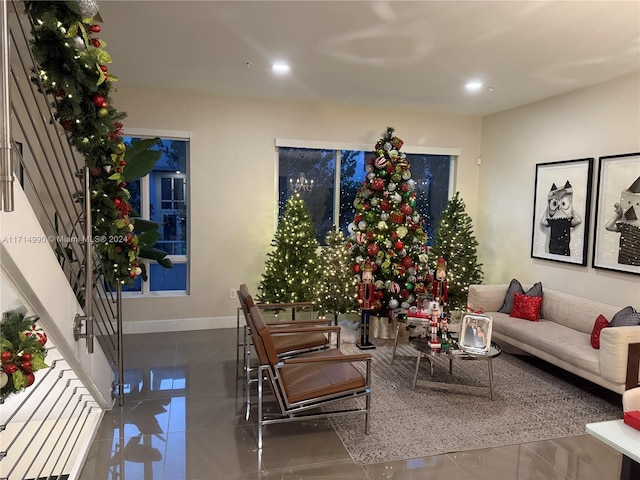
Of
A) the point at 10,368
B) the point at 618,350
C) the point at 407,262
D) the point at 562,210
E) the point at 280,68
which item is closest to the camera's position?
the point at 10,368

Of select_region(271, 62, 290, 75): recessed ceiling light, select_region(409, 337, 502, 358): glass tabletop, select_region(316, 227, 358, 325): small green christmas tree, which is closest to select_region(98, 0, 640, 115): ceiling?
select_region(271, 62, 290, 75): recessed ceiling light

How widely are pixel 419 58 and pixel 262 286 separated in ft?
11.0

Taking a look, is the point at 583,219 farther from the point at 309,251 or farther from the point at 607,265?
the point at 309,251

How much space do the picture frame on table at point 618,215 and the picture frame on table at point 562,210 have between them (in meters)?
0.15

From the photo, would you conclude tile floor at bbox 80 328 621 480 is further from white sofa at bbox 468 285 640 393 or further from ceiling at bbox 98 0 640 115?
ceiling at bbox 98 0 640 115

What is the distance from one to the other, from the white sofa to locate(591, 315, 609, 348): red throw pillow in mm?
57

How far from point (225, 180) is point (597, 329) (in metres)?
4.63

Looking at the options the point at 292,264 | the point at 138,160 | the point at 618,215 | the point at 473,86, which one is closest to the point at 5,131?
the point at 138,160

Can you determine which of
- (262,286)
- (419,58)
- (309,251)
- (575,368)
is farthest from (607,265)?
(262,286)

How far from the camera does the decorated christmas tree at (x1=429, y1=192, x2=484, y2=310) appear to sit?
6180mm

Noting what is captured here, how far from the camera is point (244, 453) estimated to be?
298 centimetres

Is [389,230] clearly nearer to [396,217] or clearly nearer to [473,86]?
[396,217]

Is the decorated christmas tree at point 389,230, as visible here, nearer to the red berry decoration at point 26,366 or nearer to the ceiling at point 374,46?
the ceiling at point 374,46

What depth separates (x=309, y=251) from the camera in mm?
5598
